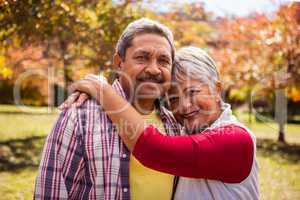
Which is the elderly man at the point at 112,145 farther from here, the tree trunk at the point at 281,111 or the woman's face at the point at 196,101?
the tree trunk at the point at 281,111

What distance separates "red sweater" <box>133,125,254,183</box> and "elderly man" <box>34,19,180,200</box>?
160mm

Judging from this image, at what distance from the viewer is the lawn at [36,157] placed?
6.65 meters

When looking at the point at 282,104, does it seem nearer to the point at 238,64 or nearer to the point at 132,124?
the point at 238,64

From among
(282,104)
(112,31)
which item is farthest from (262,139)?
(112,31)

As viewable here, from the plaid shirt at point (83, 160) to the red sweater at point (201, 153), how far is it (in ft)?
0.47

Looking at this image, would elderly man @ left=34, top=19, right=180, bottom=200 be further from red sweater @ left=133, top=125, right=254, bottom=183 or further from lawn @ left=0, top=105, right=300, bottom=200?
lawn @ left=0, top=105, right=300, bottom=200

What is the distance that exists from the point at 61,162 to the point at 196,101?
2.57ft

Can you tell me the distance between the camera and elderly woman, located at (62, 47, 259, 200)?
2131 mm

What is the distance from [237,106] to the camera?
22.0 m

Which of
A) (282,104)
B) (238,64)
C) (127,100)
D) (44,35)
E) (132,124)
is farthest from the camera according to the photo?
(282,104)

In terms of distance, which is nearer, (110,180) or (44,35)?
(110,180)

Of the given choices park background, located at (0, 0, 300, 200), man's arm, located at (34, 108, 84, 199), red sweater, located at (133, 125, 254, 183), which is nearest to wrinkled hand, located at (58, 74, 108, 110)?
man's arm, located at (34, 108, 84, 199)

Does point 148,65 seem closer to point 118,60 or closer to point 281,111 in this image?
point 118,60

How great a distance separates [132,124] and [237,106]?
20374 millimetres
